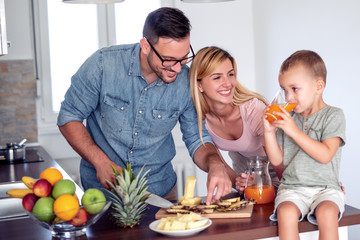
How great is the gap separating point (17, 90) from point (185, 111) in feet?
6.92

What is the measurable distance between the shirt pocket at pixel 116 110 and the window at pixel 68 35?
194 cm

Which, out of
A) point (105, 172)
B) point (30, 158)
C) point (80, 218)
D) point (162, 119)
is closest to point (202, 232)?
point (80, 218)

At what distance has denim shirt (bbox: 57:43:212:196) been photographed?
255 cm

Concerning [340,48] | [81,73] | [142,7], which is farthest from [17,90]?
[340,48]

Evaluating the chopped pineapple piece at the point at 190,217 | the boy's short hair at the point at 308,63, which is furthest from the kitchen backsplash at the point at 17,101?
the chopped pineapple piece at the point at 190,217

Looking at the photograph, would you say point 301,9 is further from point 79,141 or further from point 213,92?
point 79,141

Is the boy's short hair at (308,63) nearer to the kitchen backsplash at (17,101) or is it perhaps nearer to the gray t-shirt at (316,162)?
the gray t-shirt at (316,162)

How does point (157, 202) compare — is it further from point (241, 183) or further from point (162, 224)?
point (241, 183)

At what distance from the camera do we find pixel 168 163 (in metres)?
2.85

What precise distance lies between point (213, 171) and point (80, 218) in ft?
2.27

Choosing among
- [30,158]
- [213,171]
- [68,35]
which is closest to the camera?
[213,171]

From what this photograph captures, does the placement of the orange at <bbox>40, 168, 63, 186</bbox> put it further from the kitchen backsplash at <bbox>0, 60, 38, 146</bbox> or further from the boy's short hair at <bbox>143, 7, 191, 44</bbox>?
the kitchen backsplash at <bbox>0, 60, 38, 146</bbox>

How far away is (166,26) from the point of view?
7.59 ft

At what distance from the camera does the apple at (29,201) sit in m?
1.68
